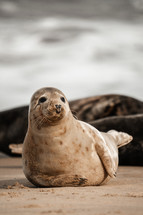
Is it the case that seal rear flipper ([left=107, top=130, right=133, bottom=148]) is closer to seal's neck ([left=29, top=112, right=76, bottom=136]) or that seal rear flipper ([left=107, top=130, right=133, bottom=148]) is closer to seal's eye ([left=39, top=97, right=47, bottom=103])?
seal's neck ([left=29, top=112, right=76, bottom=136])

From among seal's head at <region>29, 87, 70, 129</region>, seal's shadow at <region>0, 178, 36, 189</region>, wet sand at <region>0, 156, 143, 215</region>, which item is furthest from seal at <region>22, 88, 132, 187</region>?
wet sand at <region>0, 156, 143, 215</region>

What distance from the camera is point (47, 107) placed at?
315cm

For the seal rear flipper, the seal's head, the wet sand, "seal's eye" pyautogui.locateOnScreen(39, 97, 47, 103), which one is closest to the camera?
the wet sand

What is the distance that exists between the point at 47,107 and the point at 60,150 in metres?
0.41

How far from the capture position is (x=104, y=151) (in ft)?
11.3

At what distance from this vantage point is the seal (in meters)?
3.27

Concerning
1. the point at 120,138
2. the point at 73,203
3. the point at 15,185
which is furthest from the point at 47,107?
the point at 120,138

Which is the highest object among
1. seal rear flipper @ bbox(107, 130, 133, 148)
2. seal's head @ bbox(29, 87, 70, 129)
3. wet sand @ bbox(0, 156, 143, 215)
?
seal's head @ bbox(29, 87, 70, 129)

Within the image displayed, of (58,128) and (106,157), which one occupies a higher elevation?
(58,128)

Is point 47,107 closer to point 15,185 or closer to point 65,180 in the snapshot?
point 65,180

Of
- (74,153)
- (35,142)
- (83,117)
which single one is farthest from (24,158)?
(83,117)

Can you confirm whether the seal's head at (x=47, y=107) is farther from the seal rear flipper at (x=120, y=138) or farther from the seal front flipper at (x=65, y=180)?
the seal rear flipper at (x=120, y=138)

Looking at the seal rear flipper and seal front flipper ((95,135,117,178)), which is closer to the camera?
seal front flipper ((95,135,117,178))

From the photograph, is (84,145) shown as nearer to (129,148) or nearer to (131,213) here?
(131,213)
